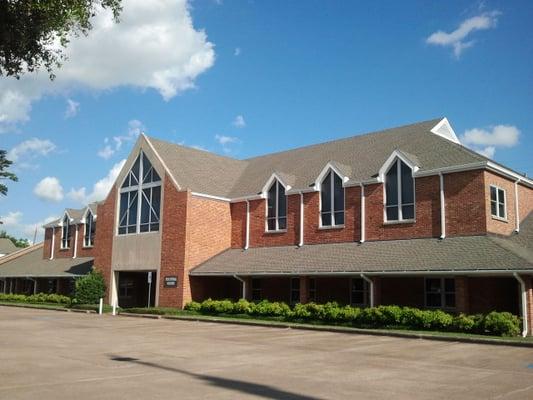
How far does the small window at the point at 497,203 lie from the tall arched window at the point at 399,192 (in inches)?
134

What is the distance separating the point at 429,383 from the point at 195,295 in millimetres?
23042

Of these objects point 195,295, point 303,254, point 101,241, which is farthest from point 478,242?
point 101,241

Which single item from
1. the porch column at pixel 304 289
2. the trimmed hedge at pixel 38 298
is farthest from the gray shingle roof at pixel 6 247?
the porch column at pixel 304 289

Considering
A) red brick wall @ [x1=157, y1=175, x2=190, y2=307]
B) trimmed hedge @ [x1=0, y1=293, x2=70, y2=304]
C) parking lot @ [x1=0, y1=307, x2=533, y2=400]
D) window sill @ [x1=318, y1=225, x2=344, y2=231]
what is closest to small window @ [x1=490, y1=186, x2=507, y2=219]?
window sill @ [x1=318, y1=225, x2=344, y2=231]

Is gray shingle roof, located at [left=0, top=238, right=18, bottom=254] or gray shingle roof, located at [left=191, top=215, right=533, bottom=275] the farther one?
gray shingle roof, located at [left=0, top=238, right=18, bottom=254]

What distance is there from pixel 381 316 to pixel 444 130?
42.3 ft

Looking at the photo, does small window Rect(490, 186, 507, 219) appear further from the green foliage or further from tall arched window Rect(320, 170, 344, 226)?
the green foliage

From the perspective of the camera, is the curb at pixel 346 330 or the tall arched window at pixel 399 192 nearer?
the curb at pixel 346 330

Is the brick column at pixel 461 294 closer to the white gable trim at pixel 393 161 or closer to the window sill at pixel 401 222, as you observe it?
the window sill at pixel 401 222

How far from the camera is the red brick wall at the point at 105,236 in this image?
3753 centimetres

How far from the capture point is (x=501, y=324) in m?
19.4

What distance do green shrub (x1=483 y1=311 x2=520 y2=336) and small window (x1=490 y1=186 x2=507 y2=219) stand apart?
231 inches

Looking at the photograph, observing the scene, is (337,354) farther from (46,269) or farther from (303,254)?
(46,269)

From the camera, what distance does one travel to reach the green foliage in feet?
119
